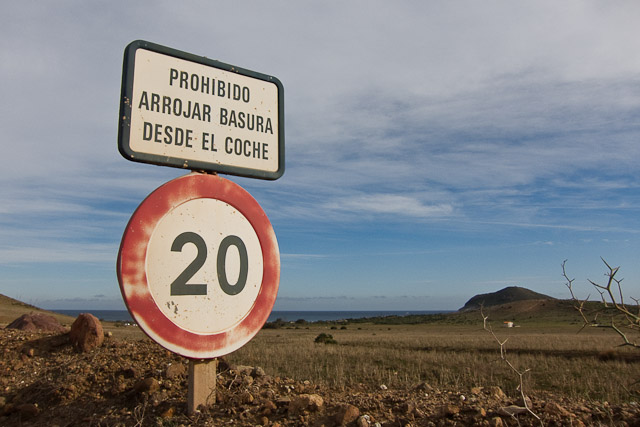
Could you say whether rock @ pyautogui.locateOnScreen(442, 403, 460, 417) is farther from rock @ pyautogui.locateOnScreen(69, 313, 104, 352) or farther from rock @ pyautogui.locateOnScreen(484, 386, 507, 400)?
rock @ pyautogui.locateOnScreen(69, 313, 104, 352)

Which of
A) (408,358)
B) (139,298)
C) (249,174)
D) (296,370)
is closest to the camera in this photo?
(139,298)

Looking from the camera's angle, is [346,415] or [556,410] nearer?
[346,415]

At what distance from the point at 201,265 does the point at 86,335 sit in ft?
13.2

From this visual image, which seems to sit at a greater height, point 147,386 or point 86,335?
point 86,335

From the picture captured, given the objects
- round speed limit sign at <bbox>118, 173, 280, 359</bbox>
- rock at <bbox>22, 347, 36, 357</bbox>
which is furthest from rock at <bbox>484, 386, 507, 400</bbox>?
rock at <bbox>22, 347, 36, 357</bbox>

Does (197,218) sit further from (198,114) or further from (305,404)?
(305,404)

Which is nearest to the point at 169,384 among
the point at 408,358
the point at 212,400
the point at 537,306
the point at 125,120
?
the point at 212,400

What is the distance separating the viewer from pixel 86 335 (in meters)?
5.57

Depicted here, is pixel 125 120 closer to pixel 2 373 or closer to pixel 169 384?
pixel 169 384

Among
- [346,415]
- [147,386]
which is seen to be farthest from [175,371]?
[346,415]

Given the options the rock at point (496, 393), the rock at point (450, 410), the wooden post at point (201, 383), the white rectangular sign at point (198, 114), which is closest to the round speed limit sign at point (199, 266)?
the white rectangular sign at point (198, 114)

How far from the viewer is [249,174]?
108 inches

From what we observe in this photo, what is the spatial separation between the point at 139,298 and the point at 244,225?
673 millimetres

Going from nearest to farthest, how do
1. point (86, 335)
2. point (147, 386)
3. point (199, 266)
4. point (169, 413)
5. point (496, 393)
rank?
point (199, 266)
point (169, 413)
point (147, 386)
point (496, 393)
point (86, 335)
